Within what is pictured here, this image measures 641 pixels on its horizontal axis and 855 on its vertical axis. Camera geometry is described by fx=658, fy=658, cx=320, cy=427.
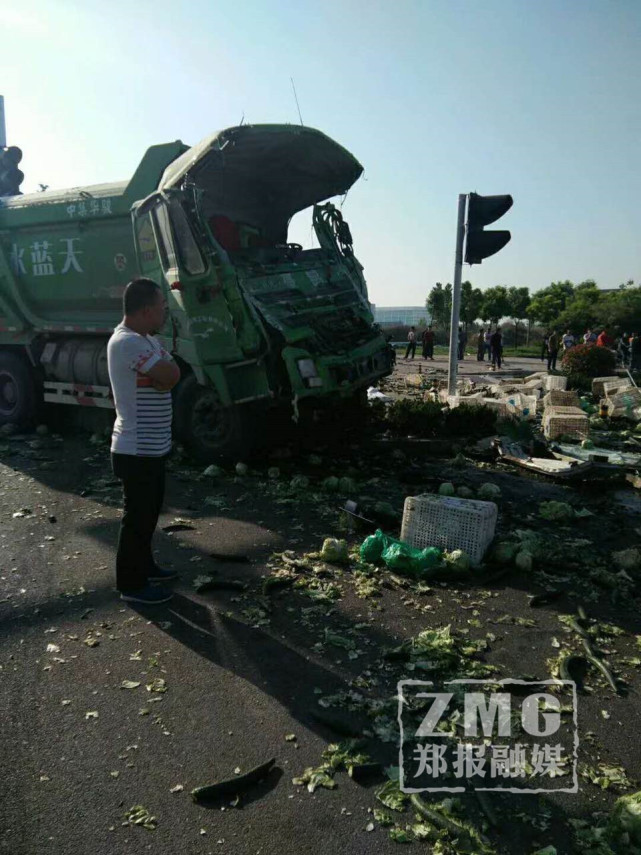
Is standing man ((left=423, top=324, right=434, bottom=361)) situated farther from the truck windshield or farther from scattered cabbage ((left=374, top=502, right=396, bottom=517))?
scattered cabbage ((left=374, top=502, right=396, bottom=517))

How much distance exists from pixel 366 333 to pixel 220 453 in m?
2.23

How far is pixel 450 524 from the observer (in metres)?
4.49

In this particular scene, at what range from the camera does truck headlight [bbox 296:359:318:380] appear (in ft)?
21.5

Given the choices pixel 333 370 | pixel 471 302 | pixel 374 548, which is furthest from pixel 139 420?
pixel 471 302

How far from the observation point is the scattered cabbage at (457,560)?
14.0ft

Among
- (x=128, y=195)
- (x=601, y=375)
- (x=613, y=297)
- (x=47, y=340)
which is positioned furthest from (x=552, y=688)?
(x=613, y=297)

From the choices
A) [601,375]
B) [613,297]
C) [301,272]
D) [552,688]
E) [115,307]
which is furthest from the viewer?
[613,297]

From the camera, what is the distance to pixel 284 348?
21.6ft

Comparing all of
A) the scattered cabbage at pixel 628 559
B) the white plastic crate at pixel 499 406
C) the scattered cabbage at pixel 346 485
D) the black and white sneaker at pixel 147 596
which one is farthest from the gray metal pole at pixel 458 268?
the black and white sneaker at pixel 147 596

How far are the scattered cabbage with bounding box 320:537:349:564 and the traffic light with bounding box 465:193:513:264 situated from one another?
17.9 ft

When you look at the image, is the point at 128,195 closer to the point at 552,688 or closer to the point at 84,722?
the point at 84,722

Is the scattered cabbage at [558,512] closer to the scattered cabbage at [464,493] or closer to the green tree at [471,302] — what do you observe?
the scattered cabbage at [464,493]

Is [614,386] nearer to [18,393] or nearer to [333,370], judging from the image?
[333,370]

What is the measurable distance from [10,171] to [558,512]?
9389 millimetres
